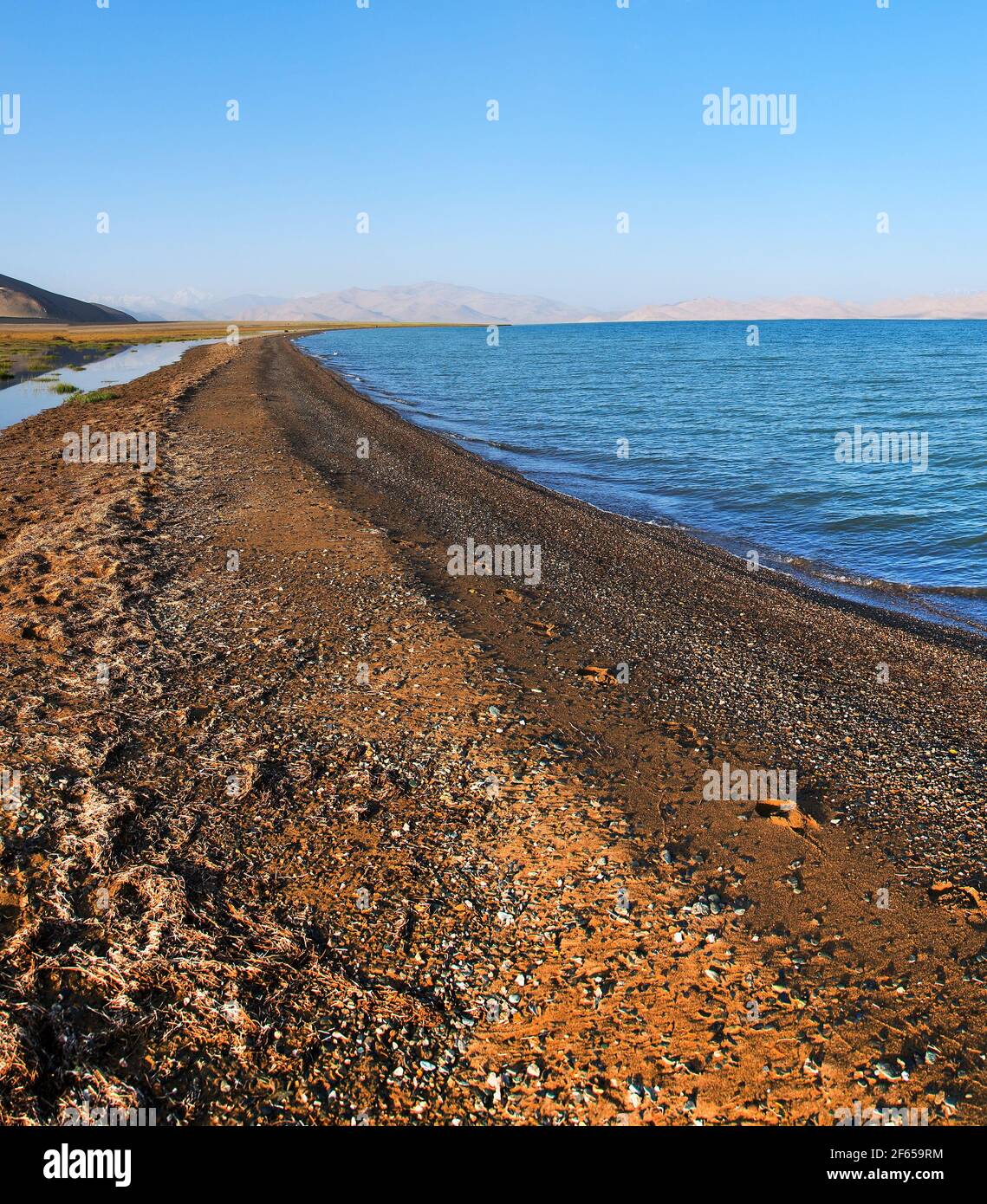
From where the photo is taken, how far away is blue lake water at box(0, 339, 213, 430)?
35875 millimetres

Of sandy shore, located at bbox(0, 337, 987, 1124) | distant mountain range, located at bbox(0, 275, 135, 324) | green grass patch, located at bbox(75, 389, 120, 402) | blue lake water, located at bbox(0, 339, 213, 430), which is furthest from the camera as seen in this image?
distant mountain range, located at bbox(0, 275, 135, 324)

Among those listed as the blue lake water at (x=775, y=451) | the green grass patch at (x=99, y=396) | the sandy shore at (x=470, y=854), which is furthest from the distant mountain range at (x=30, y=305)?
the sandy shore at (x=470, y=854)

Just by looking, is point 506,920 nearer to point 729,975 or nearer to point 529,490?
point 729,975

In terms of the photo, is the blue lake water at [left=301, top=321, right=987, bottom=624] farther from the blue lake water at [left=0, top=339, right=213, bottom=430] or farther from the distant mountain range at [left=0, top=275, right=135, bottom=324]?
the distant mountain range at [left=0, top=275, right=135, bottom=324]

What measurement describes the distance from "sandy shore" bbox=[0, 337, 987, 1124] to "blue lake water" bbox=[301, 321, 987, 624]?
6.62 meters

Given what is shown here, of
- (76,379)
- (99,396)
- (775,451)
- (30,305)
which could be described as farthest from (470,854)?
(30,305)

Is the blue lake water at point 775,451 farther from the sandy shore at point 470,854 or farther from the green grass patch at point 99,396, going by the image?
the green grass patch at point 99,396

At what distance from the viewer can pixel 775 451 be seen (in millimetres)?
31719

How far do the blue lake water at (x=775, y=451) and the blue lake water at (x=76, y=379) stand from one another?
53.0 feet

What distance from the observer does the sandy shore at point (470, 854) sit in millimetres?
4609

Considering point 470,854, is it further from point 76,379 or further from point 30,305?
point 30,305

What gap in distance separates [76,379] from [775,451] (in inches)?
1724

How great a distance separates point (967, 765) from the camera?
8.26 m

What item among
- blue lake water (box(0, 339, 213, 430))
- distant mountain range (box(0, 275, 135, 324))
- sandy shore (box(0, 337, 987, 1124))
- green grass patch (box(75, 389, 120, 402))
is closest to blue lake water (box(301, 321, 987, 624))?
sandy shore (box(0, 337, 987, 1124))
